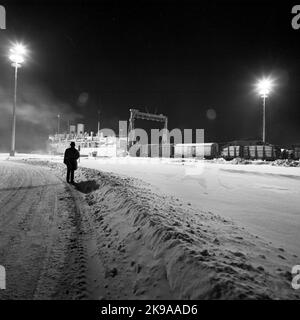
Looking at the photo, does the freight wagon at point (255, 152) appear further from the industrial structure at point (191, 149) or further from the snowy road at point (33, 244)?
the snowy road at point (33, 244)

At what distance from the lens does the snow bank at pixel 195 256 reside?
7.77 ft

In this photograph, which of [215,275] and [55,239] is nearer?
[215,275]

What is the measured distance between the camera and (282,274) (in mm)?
2705

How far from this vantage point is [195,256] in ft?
9.32

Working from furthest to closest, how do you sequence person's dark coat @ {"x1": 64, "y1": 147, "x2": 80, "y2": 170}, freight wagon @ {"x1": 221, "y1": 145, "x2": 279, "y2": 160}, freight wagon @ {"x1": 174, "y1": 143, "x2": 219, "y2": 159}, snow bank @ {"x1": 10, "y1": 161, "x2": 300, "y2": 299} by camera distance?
freight wagon @ {"x1": 174, "y1": 143, "x2": 219, "y2": 159} < freight wagon @ {"x1": 221, "y1": 145, "x2": 279, "y2": 160} < person's dark coat @ {"x1": 64, "y1": 147, "x2": 80, "y2": 170} < snow bank @ {"x1": 10, "y1": 161, "x2": 300, "y2": 299}

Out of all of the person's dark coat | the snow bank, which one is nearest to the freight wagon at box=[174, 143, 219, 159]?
the person's dark coat

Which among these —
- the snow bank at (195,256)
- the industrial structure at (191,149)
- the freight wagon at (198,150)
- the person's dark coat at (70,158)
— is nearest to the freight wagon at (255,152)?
the industrial structure at (191,149)

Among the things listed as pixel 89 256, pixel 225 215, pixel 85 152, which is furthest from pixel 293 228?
pixel 85 152

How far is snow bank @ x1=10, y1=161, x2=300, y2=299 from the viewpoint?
2.37 meters

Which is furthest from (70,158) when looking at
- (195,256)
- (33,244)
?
(195,256)

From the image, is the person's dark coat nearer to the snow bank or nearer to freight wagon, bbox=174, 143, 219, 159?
the snow bank

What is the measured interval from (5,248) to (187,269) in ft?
9.22
